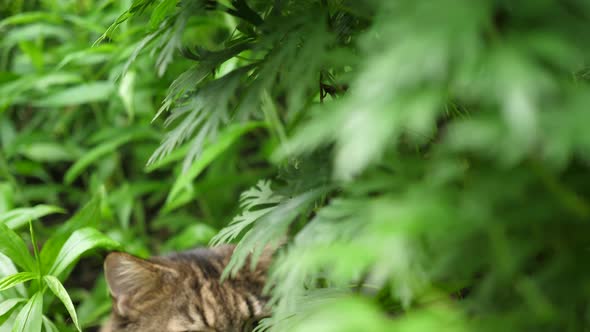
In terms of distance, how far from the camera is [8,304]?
47.1 inches

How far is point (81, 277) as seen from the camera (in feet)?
9.28

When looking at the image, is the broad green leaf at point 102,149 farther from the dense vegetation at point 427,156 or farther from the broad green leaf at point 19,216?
the dense vegetation at point 427,156

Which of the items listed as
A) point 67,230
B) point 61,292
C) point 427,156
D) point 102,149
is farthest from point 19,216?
point 427,156

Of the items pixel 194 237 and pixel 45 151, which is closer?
pixel 194 237

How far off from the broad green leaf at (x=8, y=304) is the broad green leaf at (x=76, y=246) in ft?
0.32

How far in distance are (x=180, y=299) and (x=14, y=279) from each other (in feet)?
1.45

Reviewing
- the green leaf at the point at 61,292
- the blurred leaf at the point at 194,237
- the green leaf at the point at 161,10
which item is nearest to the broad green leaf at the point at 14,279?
the green leaf at the point at 61,292

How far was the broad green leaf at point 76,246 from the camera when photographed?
4.24ft

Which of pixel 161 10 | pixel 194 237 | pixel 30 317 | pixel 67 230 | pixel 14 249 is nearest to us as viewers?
pixel 161 10

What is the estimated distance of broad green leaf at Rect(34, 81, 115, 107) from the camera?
2.13m

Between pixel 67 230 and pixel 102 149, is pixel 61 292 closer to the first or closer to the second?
pixel 67 230

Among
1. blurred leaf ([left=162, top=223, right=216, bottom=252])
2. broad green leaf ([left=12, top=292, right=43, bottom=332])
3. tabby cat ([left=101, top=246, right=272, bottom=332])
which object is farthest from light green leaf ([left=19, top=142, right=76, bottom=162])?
broad green leaf ([left=12, top=292, right=43, bottom=332])

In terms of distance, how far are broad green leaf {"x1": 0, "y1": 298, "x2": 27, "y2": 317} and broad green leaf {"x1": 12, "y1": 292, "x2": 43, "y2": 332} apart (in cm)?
3

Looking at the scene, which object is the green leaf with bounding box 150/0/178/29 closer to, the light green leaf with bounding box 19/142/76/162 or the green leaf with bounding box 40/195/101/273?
the green leaf with bounding box 40/195/101/273
